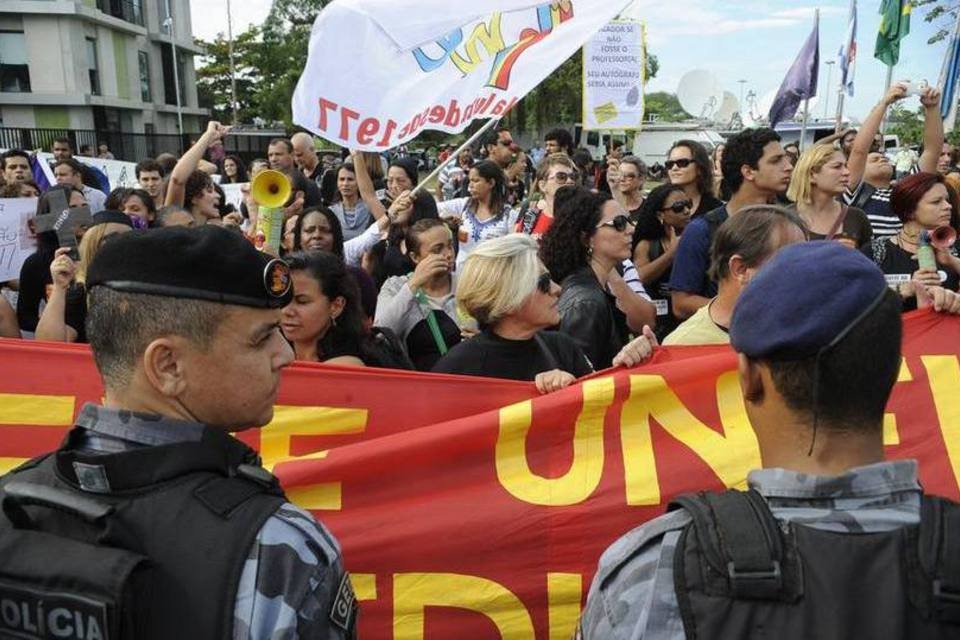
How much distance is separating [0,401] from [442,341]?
1927 mm

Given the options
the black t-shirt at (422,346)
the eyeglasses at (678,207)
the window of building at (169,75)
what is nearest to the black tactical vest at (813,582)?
the black t-shirt at (422,346)

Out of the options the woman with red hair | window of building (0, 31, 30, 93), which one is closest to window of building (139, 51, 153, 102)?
window of building (0, 31, 30, 93)

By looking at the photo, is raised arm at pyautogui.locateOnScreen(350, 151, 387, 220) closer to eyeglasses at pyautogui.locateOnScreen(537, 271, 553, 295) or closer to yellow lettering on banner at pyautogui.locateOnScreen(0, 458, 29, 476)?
eyeglasses at pyautogui.locateOnScreen(537, 271, 553, 295)

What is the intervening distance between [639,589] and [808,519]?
10.9 inches

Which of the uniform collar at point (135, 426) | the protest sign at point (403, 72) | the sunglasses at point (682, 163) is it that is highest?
the protest sign at point (403, 72)

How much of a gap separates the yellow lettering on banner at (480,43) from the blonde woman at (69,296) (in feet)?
6.58

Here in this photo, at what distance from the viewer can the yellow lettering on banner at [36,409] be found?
2877 millimetres

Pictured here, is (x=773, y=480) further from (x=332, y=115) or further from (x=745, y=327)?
(x=332, y=115)

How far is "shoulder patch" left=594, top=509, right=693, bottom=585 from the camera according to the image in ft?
4.28

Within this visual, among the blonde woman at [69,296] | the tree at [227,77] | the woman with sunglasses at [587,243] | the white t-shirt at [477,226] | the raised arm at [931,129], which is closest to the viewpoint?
the blonde woman at [69,296]

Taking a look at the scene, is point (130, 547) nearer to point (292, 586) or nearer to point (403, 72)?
point (292, 586)

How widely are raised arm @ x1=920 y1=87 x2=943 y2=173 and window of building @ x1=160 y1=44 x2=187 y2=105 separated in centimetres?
4473

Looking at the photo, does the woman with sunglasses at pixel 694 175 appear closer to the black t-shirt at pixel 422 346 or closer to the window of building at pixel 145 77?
the black t-shirt at pixel 422 346

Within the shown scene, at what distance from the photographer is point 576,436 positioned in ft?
9.39
